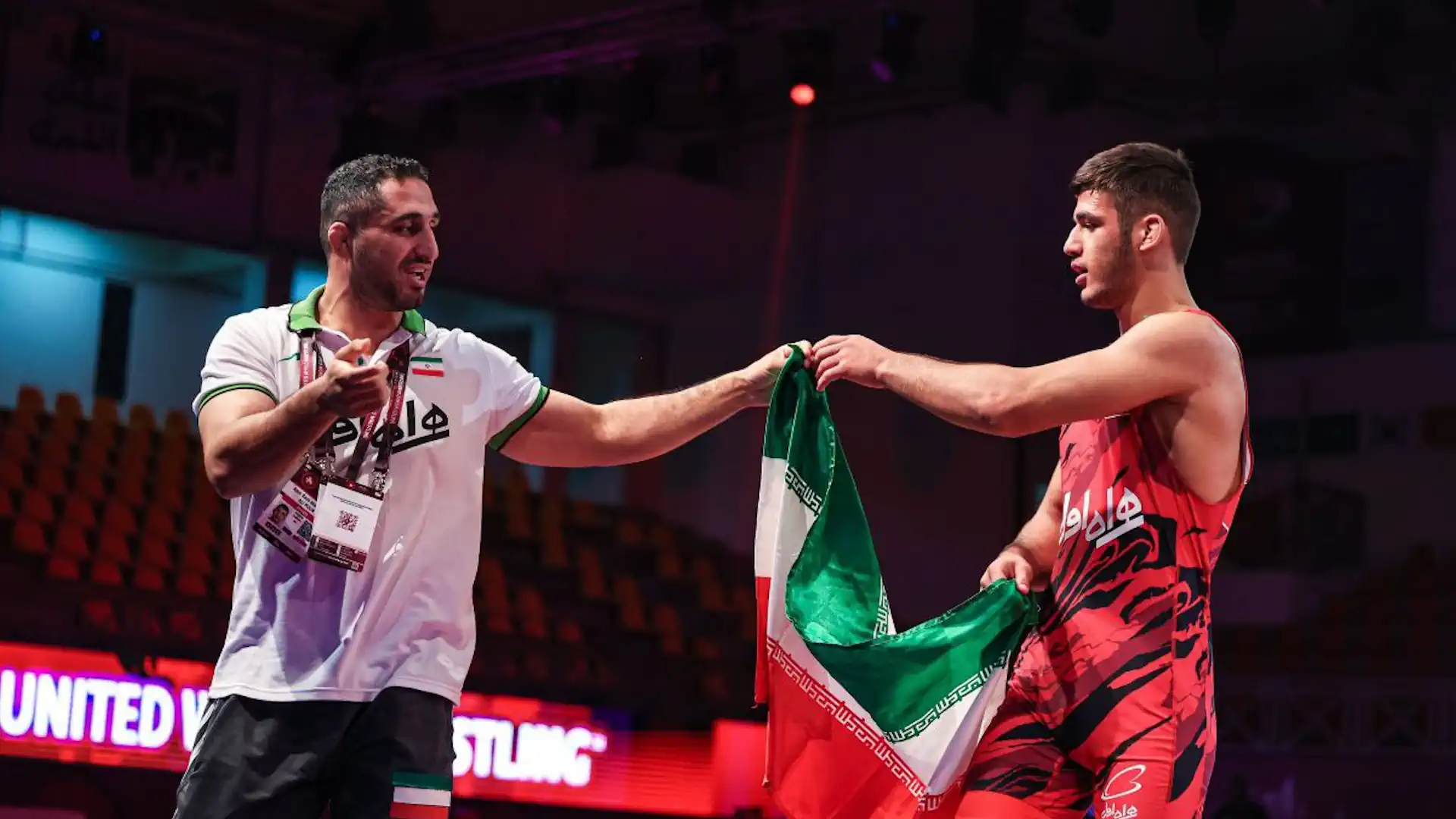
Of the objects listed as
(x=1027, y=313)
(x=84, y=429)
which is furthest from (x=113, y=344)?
(x=1027, y=313)

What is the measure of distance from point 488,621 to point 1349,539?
5884mm

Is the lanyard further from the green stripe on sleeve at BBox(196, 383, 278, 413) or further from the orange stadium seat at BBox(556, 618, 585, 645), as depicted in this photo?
the orange stadium seat at BBox(556, 618, 585, 645)

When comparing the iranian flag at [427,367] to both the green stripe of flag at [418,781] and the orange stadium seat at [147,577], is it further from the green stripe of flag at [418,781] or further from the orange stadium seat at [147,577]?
the orange stadium seat at [147,577]

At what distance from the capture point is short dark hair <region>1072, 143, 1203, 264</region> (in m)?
3.01

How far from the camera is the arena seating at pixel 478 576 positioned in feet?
29.0

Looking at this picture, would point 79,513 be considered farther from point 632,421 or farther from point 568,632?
point 632,421

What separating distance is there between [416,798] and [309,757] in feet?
0.62

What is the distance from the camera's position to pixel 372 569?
2928 millimetres

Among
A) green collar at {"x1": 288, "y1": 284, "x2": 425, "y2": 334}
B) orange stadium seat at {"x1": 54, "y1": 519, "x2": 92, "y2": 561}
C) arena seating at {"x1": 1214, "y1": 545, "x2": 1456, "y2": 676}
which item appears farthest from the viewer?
Result: arena seating at {"x1": 1214, "y1": 545, "x2": 1456, "y2": 676}

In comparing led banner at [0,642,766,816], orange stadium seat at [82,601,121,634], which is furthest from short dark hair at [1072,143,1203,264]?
orange stadium seat at [82,601,121,634]

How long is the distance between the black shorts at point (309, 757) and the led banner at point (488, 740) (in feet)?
17.0

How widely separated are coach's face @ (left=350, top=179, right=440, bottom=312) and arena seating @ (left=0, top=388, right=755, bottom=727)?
5.86m

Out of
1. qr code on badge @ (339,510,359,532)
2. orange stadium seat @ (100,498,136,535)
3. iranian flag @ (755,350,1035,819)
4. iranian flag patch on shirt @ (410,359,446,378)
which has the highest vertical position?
orange stadium seat @ (100,498,136,535)

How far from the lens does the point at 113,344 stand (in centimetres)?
1314
